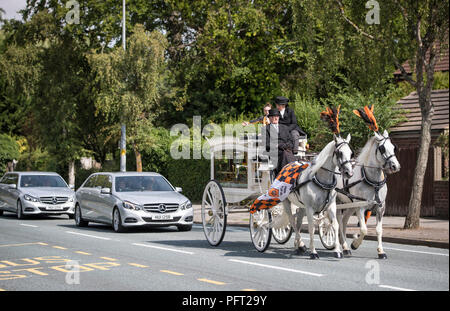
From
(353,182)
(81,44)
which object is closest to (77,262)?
(353,182)

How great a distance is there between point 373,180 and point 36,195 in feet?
47.7

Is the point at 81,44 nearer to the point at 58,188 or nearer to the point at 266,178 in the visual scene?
the point at 58,188

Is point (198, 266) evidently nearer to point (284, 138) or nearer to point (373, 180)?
point (284, 138)

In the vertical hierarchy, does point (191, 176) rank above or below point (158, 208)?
above

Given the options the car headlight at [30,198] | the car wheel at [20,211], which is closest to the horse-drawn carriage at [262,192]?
the car headlight at [30,198]

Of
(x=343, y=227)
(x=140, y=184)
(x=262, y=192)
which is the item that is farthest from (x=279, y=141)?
(x=140, y=184)

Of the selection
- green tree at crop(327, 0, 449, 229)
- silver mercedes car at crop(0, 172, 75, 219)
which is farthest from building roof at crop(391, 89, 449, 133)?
silver mercedes car at crop(0, 172, 75, 219)

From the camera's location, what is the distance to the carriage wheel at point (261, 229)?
12.4 m

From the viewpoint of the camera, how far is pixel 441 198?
21344 mm

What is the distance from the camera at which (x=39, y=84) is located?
3694 cm

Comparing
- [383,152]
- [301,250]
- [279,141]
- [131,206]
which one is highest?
[279,141]

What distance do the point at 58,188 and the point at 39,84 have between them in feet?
44.5

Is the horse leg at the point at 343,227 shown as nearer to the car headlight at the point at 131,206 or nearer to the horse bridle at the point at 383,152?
the horse bridle at the point at 383,152

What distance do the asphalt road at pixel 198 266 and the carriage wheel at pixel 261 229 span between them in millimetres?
187
